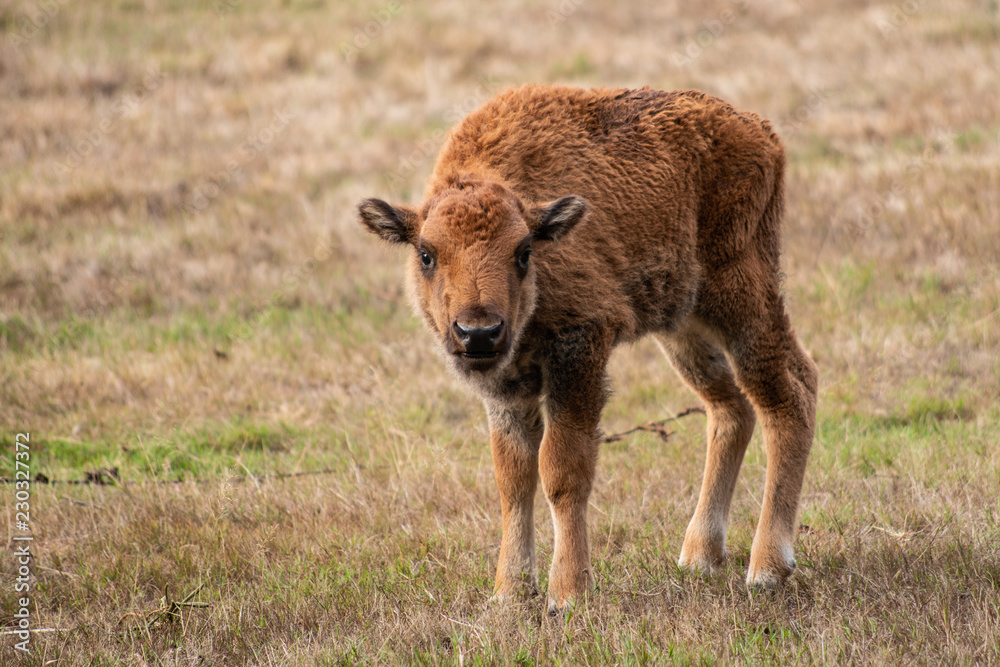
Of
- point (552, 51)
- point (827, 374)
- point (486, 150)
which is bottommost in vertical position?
point (827, 374)

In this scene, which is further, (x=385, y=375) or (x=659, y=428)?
(x=385, y=375)

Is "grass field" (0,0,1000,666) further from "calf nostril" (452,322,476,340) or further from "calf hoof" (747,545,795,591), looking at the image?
"calf nostril" (452,322,476,340)

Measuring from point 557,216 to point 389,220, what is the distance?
847 mm

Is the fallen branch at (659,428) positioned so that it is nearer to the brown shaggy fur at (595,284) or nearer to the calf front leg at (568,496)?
the brown shaggy fur at (595,284)

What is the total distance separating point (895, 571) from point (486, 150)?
2.89 m

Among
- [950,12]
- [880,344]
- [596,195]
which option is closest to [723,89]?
[950,12]

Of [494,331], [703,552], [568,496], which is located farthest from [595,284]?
[703,552]

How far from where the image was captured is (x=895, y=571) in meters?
4.69

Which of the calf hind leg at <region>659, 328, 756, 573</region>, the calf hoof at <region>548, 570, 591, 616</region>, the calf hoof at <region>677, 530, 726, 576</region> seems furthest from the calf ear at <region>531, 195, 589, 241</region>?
the calf hoof at <region>677, 530, 726, 576</region>

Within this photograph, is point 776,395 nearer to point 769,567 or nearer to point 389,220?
point 769,567

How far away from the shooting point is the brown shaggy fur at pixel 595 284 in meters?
4.51

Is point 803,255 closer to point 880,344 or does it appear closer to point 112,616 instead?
point 880,344

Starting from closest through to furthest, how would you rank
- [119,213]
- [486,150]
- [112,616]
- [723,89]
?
[112,616] < [486,150] < [119,213] < [723,89]

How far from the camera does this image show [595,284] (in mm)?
4773
